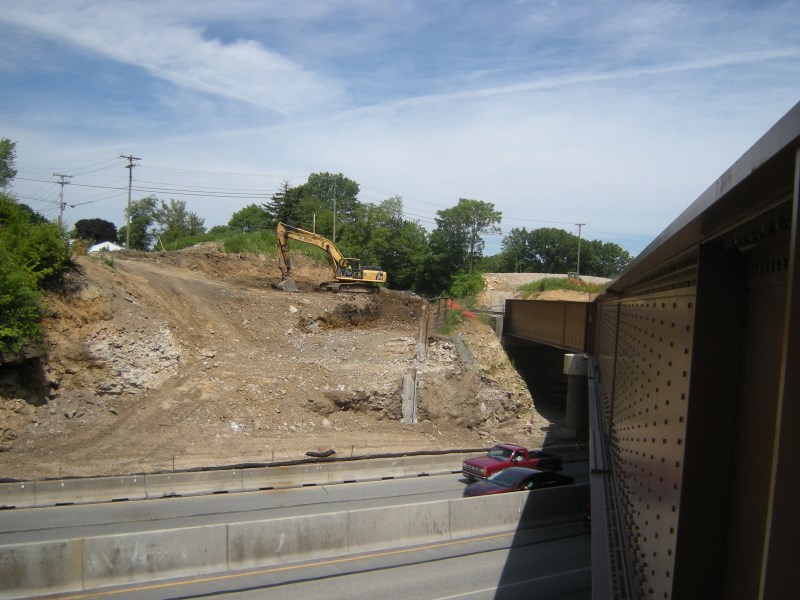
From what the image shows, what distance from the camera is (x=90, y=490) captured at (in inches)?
711

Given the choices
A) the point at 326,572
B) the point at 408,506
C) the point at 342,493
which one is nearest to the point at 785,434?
the point at 326,572

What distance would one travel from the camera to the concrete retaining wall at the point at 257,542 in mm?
11070

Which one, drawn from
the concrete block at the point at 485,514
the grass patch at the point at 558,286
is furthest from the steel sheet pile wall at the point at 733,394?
the grass patch at the point at 558,286

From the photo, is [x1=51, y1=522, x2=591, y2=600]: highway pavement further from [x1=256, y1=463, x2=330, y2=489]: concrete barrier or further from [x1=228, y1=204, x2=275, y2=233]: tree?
[x1=228, y1=204, x2=275, y2=233]: tree

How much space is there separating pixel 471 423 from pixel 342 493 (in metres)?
12.8

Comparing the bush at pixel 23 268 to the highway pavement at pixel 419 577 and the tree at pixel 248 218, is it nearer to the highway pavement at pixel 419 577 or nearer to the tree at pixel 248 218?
the highway pavement at pixel 419 577

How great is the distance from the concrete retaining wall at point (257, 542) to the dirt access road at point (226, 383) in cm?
949

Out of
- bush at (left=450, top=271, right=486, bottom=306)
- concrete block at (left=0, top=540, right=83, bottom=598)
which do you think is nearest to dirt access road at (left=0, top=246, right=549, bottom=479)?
concrete block at (left=0, top=540, right=83, bottom=598)

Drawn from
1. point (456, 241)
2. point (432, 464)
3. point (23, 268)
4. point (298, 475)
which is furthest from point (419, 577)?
point (456, 241)

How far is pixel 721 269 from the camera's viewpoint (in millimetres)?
3201

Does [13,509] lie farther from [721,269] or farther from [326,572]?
[721,269]

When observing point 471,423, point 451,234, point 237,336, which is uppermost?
point 451,234

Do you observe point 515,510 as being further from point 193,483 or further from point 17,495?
point 17,495

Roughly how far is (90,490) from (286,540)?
7.84 meters
